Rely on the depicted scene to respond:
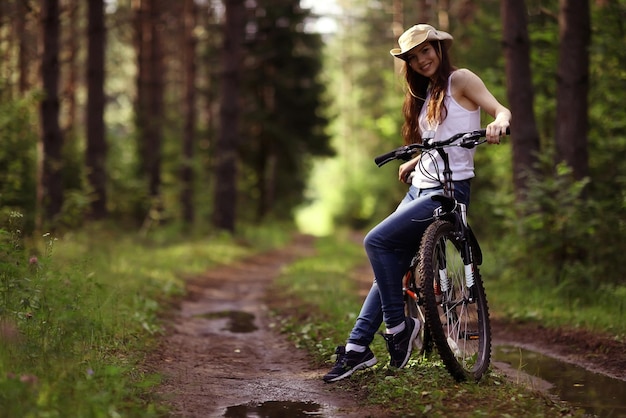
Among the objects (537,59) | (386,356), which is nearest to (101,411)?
(386,356)

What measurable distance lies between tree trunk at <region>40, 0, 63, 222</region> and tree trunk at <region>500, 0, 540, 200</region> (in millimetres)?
7995

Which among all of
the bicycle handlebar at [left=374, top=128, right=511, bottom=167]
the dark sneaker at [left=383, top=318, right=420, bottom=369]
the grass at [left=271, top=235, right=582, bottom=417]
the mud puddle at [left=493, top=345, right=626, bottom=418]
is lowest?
the mud puddle at [left=493, top=345, right=626, bottom=418]

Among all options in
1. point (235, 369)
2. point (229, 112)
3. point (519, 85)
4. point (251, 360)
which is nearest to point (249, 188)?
point (229, 112)

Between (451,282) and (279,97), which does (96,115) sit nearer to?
(279,97)

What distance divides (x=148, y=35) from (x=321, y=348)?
20.3 metres

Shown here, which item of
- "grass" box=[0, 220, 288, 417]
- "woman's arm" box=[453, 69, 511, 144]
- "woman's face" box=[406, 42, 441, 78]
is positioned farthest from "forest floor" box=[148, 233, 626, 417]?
"woman's face" box=[406, 42, 441, 78]

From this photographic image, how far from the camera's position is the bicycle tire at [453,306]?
450 cm

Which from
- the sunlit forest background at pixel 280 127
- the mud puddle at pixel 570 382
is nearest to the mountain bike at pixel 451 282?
the mud puddle at pixel 570 382

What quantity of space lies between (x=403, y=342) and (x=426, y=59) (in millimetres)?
1945

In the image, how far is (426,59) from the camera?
4.87 meters

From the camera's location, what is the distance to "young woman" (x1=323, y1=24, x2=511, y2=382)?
4770 mm

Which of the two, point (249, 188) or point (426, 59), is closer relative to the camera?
point (426, 59)

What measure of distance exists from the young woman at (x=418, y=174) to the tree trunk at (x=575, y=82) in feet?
18.4

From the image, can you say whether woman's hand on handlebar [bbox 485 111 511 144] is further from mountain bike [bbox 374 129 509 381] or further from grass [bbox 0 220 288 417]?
grass [bbox 0 220 288 417]
